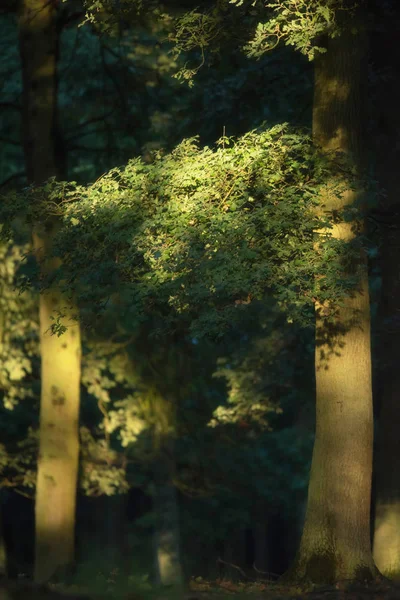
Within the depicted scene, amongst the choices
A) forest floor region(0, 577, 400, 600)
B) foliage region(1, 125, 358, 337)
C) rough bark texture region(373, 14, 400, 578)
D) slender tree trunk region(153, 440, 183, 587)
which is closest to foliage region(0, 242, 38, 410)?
slender tree trunk region(153, 440, 183, 587)

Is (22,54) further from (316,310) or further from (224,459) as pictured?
(224,459)

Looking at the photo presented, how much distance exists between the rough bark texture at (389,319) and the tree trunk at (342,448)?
4725 millimetres

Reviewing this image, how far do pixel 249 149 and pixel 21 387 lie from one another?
37.4 ft

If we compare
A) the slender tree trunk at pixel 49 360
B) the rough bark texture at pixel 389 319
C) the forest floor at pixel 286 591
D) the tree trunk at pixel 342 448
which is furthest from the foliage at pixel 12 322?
the tree trunk at pixel 342 448

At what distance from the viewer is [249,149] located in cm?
1371

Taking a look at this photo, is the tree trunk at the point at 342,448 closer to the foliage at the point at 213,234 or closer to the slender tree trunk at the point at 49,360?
the foliage at the point at 213,234

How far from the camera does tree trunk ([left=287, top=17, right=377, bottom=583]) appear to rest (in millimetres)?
13859

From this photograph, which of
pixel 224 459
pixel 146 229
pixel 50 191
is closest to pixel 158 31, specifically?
pixel 50 191

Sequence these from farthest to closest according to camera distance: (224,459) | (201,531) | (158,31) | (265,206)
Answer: (201,531), (224,459), (158,31), (265,206)

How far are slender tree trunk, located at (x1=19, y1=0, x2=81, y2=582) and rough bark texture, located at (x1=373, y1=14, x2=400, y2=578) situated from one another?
587 centimetres

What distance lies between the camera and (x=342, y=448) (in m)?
14.1

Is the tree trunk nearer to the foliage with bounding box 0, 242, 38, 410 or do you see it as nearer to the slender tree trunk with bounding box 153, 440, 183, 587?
the foliage with bounding box 0, 242, 38, 410

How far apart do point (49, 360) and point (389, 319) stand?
6530mm

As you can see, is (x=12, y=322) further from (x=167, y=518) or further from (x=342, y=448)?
(x=342, y=448)
